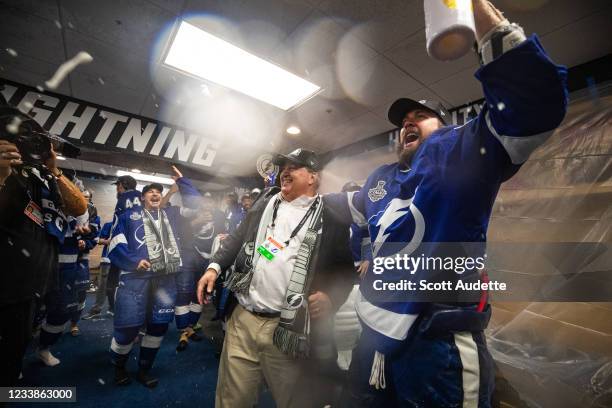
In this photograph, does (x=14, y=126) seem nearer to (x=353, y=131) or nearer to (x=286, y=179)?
(x=286, y=179)

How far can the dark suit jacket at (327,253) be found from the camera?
1.83m

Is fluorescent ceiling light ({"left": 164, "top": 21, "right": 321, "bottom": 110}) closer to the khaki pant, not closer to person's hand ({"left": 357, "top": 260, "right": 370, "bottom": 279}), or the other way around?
person's hand ({"left": 357, "top": 260, "right": 370, "bottom": 279})

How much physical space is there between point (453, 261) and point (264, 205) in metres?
1.45

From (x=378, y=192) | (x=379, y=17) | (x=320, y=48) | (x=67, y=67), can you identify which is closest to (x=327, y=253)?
(x=378, y=192)

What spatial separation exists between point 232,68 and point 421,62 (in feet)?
8.42

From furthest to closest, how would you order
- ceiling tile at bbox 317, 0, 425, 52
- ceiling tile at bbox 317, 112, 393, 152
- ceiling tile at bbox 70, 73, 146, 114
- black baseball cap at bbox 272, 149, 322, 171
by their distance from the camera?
ceiling tile at bbox 317, 112, 393, 152
ceiling tile at bbox 70, 73, 146, 114
ceiling tile at bbox 317, 0, 425, 52
black baseball cap at bbox 272, 149, 322, 171

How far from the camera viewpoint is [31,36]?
325cm

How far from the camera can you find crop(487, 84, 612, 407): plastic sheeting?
1800 mm

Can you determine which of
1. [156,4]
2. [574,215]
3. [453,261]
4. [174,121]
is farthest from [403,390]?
[174,121]

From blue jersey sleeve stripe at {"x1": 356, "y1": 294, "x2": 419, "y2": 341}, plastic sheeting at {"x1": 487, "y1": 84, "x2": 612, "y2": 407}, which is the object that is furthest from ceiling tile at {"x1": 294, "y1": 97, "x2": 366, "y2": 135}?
blue jersey sleeve stripe at {"x1": 356, "y1": 294, "x2": 419, "y2": 341}

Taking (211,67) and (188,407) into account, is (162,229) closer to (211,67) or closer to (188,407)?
(188,407)

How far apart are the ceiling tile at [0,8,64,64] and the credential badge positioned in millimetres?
4235

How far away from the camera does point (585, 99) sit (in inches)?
110

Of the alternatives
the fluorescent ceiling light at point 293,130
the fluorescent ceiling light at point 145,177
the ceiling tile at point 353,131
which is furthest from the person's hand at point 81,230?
the fluorescent ceiling light at point 145,177
